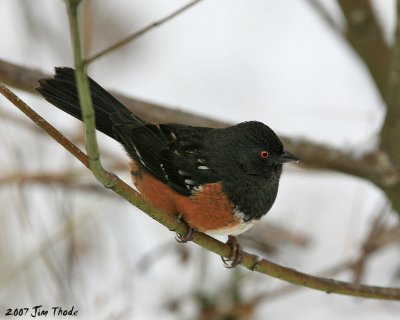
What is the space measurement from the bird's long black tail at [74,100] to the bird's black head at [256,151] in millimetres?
499

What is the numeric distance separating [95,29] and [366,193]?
2954 mm

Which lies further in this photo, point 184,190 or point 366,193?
point 366,193

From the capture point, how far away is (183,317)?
176 inches

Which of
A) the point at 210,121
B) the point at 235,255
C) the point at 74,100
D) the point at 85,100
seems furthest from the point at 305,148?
the point at 85,100

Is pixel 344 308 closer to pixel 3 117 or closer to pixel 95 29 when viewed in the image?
pixel 3 117

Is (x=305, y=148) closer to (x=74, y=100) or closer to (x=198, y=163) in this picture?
(x=198, y=163)

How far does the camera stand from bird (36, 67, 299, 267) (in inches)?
107

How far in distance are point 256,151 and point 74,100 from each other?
0.80 meters

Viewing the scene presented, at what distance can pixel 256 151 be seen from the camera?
114 inches

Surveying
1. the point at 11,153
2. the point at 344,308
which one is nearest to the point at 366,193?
the point at 344,308

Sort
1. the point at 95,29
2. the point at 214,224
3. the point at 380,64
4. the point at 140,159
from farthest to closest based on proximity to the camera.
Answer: the point at 95,29
the point at 380,64
the point at 140,159
the point at 214,224

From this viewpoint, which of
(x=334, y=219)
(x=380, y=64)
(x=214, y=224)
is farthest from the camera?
(x=334, y=219)

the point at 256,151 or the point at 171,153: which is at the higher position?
the point at 171,153

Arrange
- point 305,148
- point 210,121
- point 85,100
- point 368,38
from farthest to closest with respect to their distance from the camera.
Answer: point 368,38 → point 305,148 → point 210,121 → point 85,100
